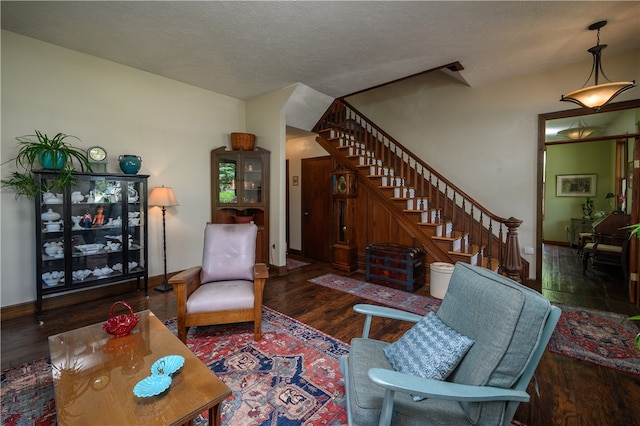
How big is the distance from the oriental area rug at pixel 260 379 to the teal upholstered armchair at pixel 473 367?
1.83 feet

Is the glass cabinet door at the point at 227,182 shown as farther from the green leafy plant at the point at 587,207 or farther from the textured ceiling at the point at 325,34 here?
the green leafy plant at the point at 587,207

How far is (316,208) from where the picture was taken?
19.2 ft

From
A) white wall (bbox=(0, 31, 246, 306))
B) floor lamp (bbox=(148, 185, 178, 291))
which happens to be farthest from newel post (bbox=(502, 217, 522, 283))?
white wall (bbox=(0, 31, 246, 306))

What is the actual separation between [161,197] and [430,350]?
145 inches

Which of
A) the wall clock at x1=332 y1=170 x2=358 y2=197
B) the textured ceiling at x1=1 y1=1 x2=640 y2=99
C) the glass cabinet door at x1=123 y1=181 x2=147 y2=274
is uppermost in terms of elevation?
the textured ceiling at x1=1 y1=1 x2=640 y2=99

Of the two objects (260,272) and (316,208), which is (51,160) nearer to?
(260,272)

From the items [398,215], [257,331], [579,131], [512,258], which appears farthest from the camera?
[398,215]

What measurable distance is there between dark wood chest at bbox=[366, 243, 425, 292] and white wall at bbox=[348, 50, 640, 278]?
1609 mm

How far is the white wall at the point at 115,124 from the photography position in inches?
118

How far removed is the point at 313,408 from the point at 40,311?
10.1ft

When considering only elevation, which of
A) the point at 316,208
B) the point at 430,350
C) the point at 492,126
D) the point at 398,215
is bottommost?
the point at 430,350

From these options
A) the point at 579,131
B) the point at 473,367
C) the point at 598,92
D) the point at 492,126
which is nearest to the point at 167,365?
the point at 473,367

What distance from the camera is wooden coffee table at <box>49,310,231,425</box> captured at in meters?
1.15

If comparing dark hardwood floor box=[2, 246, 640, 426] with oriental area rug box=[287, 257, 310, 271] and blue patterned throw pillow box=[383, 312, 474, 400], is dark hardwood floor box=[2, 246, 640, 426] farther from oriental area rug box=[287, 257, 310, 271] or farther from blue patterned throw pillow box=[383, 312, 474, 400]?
blue patterned throw pillow box=[383, 312, 474, 400]
